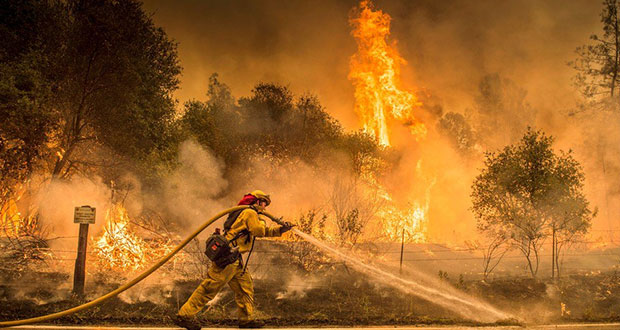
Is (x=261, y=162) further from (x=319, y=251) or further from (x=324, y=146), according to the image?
(x=319, y=251)

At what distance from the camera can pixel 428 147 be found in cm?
3547

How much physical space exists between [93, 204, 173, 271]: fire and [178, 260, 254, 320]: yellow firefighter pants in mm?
4745

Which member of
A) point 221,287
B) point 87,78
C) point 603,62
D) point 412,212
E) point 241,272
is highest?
point 603,62

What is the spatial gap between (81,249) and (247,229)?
3795 mm

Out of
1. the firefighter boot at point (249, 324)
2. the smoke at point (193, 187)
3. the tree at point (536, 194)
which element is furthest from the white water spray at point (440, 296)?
the smoke at point (193, 187)

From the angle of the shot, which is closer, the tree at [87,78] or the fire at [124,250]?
the fire at [124,250]

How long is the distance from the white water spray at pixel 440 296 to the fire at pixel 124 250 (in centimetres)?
415

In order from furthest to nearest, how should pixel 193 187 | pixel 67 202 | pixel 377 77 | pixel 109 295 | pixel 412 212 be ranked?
pixel 377 77 < pixel 412 212 < pixel 193 187 < pixel 67 202 < pixel 109 295

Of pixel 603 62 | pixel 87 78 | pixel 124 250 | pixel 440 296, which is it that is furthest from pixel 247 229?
pixel 603 62

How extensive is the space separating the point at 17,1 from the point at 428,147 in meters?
29.2

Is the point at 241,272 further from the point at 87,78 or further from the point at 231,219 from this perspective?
the point at 87,78

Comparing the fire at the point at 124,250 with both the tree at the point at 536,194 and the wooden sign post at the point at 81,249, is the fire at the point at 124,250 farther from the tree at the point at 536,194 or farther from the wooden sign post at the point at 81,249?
the tree at the point at 536,194

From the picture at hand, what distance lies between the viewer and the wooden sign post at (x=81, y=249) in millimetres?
7801

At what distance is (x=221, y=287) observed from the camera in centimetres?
612
